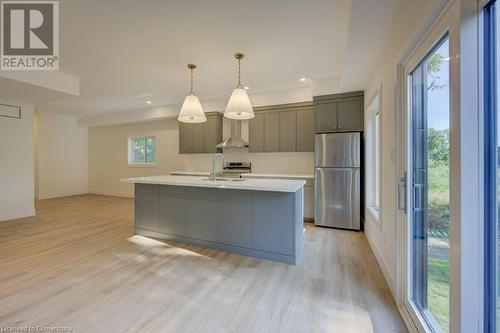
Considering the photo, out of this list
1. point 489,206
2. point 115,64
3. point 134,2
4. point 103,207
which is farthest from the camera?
point 103,207

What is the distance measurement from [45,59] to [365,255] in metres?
5.23

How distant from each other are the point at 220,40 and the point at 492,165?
9.22 feet

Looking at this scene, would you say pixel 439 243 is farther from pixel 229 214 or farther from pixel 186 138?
pixel 186 138

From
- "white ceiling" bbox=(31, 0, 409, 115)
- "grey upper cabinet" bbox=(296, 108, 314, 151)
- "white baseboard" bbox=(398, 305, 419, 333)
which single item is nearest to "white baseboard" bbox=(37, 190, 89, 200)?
"white ceiling" bbox=(31, 0, 409, 115)

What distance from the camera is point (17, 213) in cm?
459

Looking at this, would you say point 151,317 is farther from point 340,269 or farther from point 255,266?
point 340,269

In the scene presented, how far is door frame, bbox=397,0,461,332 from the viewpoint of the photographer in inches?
42.2

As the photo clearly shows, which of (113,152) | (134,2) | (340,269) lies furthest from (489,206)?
(113,152)

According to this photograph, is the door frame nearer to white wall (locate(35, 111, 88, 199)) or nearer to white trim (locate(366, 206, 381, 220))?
white trim (locate(366, 206, 381, 220))

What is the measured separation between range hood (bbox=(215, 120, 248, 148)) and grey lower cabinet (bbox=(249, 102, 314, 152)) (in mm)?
222

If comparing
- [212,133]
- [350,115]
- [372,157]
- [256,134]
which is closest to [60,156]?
[212,133]

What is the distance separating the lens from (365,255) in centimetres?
279

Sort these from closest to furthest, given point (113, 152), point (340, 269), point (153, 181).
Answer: point (340, 269) < point (153, 181) < point (113, 152)

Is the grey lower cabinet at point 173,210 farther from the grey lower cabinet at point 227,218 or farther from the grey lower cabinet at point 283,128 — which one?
the grey lower cabinet at point 283,128
